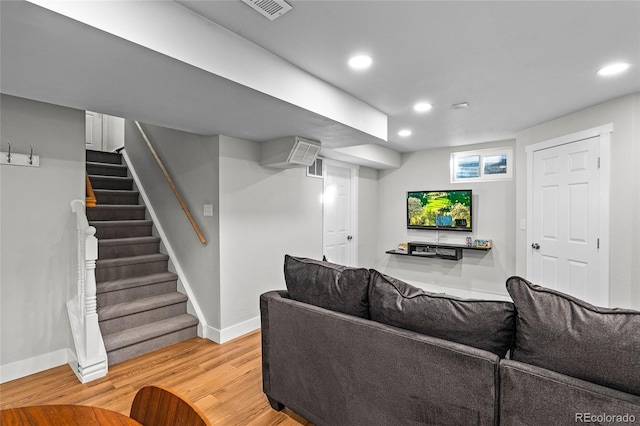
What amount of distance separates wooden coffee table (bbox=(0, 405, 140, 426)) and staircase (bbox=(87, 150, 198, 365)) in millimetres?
2148

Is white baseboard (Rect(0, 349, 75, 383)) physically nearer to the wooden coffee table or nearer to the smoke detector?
the wooden coffee table

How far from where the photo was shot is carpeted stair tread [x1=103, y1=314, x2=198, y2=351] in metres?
2.82

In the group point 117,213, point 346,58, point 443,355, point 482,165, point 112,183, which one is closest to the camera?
point 443,355

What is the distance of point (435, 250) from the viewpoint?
5.27 m

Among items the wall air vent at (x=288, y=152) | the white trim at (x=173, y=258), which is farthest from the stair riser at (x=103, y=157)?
the wall air vent at (x=288, y=152)

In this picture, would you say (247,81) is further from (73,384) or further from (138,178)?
(138,178)

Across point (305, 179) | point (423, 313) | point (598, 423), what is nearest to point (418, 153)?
point (305, 179)

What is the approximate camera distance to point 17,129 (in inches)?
98.6

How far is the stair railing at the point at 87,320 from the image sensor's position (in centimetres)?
251

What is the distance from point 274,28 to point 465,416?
2.17 meters

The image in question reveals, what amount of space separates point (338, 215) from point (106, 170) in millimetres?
3534

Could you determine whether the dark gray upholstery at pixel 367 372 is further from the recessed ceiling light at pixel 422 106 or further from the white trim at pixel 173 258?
the recessed ceiling light at pixel 422 106

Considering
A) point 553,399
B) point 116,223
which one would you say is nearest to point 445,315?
point 553,399

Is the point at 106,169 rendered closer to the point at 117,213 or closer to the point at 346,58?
the point at 117,213
